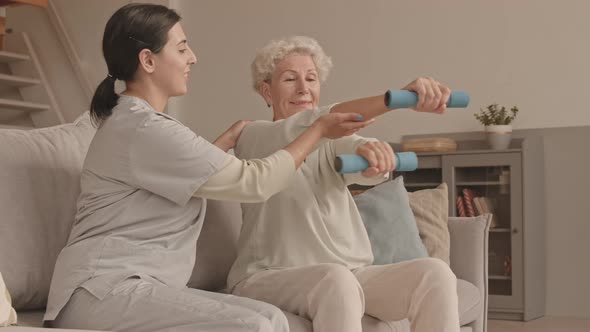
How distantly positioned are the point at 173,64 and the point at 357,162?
0.51 metres

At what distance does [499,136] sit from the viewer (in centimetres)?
541

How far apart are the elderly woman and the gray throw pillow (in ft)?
1.83

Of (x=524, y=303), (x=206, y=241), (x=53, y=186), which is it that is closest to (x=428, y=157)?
(x=524, y=303)

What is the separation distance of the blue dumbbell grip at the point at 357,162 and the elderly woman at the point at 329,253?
0.02m

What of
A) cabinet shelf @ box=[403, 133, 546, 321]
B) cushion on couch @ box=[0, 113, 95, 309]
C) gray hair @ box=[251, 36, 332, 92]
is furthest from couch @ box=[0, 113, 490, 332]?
cabinet shelf @ box=[403, 133, 546, 321]

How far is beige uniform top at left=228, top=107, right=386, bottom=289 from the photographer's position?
2.40 m

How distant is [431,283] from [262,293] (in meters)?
0.45

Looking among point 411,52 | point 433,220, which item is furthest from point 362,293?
point 411,52

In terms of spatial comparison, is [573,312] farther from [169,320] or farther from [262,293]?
[169,320]

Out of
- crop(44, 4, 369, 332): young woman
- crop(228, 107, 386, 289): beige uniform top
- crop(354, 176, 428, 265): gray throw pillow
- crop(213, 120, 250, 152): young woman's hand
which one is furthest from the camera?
crop(354, 176, 428, 265): gray throw pillow

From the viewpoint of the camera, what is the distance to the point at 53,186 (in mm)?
2238

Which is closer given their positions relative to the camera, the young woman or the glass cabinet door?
the young woman

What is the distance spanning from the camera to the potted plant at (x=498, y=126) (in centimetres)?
540

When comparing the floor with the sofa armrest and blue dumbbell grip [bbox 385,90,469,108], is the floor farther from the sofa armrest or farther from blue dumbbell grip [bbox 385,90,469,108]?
blue dumbbell grip [bbox 385,90,469,108]
